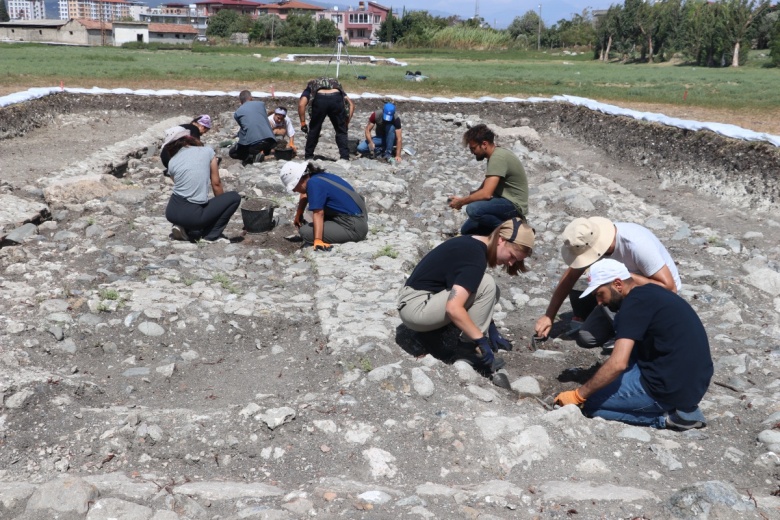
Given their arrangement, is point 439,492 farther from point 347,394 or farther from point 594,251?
point 594,251

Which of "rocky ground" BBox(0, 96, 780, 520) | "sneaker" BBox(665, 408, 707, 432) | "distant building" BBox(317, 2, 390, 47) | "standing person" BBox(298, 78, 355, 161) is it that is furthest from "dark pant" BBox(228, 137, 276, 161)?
"distant building" BBox(317, 2, 390, 47)

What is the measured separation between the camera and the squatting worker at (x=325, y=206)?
7699 millimetres

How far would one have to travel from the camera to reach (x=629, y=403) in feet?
15.5

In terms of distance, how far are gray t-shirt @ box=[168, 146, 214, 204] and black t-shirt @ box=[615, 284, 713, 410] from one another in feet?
16.6

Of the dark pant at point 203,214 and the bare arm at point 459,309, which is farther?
the dark pant at point 203,214

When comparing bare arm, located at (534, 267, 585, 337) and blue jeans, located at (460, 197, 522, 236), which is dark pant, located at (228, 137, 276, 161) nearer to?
blue jeans, located at (460, 197, 522, 236)

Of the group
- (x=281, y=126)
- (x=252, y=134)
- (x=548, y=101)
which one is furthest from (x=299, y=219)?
(x=548, y=101)

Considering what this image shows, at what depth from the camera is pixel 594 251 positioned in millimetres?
5164

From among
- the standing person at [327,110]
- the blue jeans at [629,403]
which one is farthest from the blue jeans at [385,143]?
the blue jeans at [629,403]

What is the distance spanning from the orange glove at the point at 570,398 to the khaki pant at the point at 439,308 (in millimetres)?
738

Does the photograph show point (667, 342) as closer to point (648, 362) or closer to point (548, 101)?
point (648, 362)

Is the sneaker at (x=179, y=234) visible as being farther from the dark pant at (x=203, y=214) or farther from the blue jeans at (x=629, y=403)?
the blue jeans at (x=629, y=403)

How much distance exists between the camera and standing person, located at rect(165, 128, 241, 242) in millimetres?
8094

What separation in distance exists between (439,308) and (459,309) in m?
0.26
